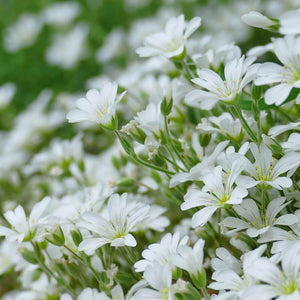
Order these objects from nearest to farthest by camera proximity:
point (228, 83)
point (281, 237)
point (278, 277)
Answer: point (278, 277), point (281, 237), point (228, 83)

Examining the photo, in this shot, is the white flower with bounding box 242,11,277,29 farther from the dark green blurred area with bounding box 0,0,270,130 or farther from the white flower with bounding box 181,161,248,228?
the dark green blurred area with bounding box 0,0,270,130

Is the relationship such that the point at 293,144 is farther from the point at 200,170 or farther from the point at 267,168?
the point at 200,170

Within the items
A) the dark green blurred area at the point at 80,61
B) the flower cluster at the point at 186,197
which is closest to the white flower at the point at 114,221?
the flower cluster at the point at 186,197

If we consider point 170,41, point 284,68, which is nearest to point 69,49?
point 170,41

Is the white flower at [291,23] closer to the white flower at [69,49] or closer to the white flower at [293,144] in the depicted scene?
the white flower at [293,144]

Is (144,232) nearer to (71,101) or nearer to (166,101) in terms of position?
(166,101)

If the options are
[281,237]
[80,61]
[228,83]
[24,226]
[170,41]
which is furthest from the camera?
[80,61]
